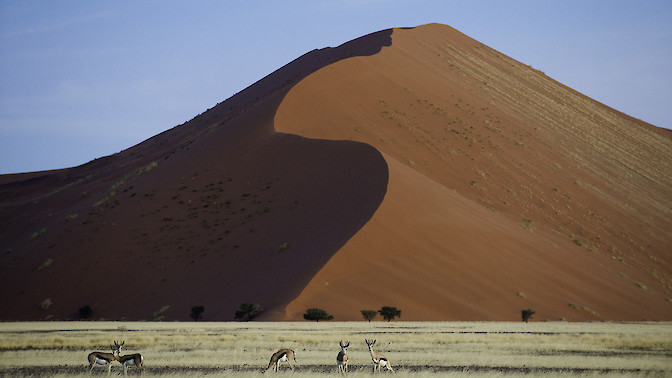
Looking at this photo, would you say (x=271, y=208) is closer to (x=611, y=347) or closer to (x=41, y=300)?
(x=41, y=300)

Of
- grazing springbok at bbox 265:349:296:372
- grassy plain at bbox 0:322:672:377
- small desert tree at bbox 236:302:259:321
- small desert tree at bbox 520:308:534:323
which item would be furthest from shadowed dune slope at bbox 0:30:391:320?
grazing springbok at bbox 265:349:296:372

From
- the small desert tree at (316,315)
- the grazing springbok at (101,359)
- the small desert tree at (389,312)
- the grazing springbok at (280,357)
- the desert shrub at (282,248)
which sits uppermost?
the desert shrub at (282,248)

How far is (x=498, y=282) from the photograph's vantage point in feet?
109

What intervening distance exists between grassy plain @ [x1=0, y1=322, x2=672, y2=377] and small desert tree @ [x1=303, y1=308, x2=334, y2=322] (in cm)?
243

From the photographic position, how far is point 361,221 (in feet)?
111

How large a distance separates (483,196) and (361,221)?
11.4 metres

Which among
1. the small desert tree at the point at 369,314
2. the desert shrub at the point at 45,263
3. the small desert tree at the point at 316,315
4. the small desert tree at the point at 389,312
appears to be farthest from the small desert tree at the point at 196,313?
the desert shrub at the point at 45,263

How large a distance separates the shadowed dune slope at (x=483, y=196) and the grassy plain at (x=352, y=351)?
19.8ft

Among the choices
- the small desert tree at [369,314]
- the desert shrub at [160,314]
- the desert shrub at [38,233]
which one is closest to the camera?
the small desert tree at [369,314]

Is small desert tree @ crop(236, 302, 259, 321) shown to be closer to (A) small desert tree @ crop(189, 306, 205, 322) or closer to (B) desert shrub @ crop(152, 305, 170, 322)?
(A) small desert tree @ crop(189, 306, 205, 322)

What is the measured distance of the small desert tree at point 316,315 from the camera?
2847cm

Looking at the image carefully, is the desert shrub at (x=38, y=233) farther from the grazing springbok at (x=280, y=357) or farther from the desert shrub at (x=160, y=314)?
the grazing springbok at (x=280, y=357)

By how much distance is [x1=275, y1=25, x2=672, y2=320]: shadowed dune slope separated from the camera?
31969 mm

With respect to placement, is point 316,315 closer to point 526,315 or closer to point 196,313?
point 196,313
